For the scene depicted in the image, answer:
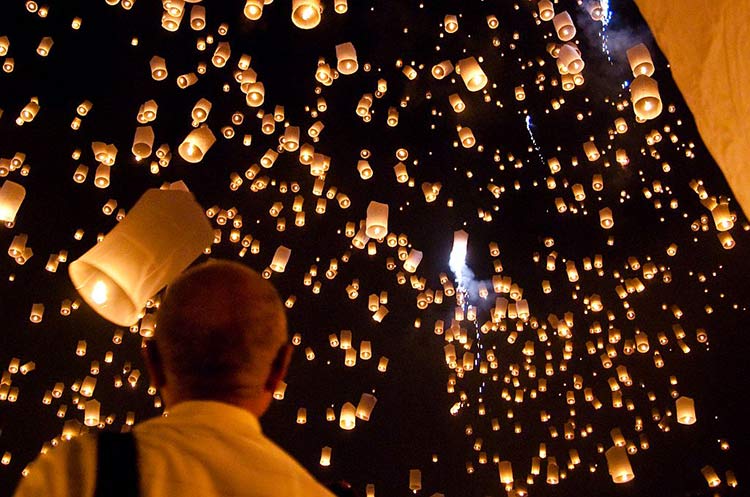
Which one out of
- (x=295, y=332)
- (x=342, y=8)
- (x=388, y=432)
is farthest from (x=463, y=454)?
(x=342, y=8)

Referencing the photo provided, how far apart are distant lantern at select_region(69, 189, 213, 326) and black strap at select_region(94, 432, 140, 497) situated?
1810mm

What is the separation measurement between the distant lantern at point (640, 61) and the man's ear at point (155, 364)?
12.9 ft

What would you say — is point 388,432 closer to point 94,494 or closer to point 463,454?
point 463,454

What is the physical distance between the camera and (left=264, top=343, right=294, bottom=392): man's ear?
3.42 feet

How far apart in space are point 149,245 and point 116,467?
1.86 meters

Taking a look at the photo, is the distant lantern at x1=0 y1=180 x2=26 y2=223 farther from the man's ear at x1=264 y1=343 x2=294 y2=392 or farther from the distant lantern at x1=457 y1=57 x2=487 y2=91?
the man's ear at x1=264 y1=343 x2=294 y2=392

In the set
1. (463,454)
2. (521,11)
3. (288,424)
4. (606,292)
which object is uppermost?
(521,11)

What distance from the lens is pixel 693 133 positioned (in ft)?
27.2

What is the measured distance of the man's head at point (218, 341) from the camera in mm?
969

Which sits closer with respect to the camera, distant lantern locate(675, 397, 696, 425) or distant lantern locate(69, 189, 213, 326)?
distant lantern locate(69, 189, 213, 326)

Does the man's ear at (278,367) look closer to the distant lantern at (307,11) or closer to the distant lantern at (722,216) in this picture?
the distant lantern at (307,11)

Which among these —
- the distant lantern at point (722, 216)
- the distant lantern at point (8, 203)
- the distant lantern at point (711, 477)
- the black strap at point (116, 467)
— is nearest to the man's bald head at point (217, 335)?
the black strap at point (116, 467)

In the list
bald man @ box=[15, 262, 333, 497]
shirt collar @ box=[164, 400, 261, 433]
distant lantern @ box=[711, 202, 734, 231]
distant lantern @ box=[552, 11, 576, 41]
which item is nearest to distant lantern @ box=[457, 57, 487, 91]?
distant lantern @ box=[552, 11, 576, 41]

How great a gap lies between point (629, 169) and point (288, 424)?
5.91m
